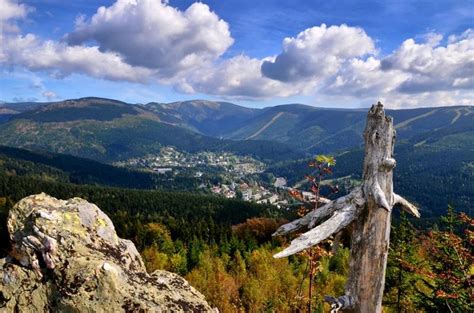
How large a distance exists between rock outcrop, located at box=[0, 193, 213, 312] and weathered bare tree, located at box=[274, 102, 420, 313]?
3.10 metres

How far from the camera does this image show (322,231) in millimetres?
5051

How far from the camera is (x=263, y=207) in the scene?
155 metres

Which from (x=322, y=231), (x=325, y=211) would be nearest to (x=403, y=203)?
(x=325, y=211)

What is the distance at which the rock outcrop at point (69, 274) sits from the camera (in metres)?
6.69

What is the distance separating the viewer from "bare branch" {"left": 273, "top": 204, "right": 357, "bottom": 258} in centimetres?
480

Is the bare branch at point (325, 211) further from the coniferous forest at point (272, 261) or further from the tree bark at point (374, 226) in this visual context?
the coniferous forest at point (272, 261)

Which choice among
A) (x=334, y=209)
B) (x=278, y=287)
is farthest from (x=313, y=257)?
(x=278, y=287)

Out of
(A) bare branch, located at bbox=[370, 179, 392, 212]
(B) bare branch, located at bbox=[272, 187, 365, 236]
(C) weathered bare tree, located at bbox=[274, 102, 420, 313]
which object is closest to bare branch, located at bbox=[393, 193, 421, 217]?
(C) weathered bare tree, located at bbox=[274, 102, 420, 313]

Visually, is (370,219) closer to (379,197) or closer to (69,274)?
(379,197)

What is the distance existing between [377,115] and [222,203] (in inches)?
6019

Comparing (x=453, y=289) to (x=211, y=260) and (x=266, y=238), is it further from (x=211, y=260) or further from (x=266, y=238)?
(x=266, y=238)

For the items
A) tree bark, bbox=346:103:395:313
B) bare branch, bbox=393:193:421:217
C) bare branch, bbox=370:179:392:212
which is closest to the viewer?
bare branch, bbox=370:179:392:212

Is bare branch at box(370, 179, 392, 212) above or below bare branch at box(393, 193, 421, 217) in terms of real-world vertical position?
above

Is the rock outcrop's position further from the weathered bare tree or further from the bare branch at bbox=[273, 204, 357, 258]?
the bare branch at bbox=[273, 204, 357, 258]
